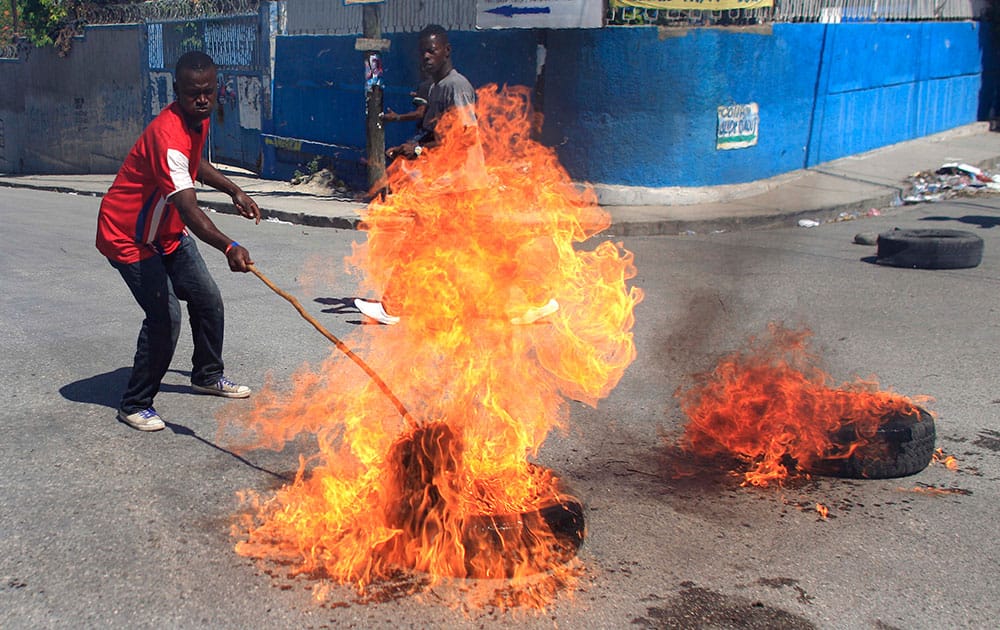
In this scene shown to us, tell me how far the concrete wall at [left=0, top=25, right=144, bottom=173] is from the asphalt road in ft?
52.2

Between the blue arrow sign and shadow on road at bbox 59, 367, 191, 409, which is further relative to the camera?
the blue arrow sign

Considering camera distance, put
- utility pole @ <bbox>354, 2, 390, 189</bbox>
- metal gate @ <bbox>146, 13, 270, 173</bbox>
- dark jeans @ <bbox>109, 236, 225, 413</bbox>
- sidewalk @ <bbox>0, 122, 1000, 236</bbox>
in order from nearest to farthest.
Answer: dark jeans @ <bbox>109, 236, 225, 413</bbox>, sidewalk @ <bbox>0, 122, 1000, 236</bbox>, utility pole @ <bbox>354, 2, 390, 189</bbox>, metal gate @ <bbox>146, 13, 270, 173</bbox>

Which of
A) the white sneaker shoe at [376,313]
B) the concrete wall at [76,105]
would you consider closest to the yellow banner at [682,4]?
the white sneaker shoe at [376,313]

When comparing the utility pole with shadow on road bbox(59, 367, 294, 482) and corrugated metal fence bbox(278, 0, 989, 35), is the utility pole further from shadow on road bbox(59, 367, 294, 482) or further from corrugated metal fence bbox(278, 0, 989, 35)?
shadow on road bbox(59, 367, 294, 482)

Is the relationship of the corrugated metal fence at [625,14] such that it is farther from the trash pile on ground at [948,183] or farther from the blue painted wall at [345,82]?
the trash pile on ground at [948,183]

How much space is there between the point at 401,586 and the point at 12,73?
27.7 m

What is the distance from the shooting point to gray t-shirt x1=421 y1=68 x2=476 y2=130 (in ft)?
22.3

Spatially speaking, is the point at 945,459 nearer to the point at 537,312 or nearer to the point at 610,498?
the point at 610,498

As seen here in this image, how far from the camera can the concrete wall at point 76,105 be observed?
2245cm

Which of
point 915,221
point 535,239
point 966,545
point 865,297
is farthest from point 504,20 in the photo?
point 966,545

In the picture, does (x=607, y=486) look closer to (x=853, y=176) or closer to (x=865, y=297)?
(x=865, y=297)

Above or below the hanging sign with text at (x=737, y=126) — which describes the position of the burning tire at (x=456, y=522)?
below

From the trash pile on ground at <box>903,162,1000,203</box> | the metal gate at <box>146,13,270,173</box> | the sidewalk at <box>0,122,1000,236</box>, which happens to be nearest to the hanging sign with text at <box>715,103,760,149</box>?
the sidewalk at <box>0,122,1000,236</box>

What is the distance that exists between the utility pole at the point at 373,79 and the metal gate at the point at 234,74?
454 cm
